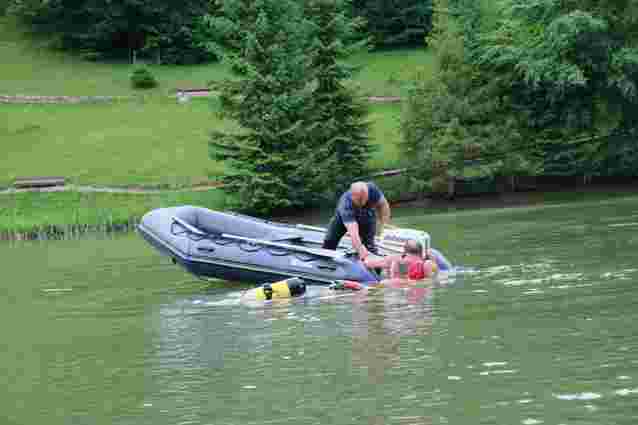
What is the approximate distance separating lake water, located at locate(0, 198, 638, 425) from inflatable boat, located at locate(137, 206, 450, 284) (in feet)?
1.45

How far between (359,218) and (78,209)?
21673 millimetres

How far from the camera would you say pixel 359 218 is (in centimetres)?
1730

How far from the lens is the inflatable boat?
55.8 feet

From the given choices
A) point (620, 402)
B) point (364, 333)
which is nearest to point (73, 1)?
point (364, 333)

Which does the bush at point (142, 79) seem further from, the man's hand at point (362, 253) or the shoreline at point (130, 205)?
the man's hand at point (362, 253)

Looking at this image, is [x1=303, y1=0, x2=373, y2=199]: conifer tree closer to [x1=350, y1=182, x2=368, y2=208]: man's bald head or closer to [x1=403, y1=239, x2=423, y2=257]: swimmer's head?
[x1=350, y1=182, x2=368, y2=208]: man's bald head

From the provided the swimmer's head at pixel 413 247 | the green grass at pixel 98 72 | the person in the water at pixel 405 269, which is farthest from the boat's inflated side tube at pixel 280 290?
the green grass at pixel 98 72

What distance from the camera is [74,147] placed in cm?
4606

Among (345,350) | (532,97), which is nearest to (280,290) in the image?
(345,350)

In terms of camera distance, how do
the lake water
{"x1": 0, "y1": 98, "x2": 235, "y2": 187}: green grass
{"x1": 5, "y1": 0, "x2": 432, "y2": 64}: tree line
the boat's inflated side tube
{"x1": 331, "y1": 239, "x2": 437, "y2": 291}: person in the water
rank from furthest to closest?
{"x1": 5, "y1": 0, "x2": 432, "y2": 64}: tree line
{"x1": 0, "y1": 98, "x2": 235, "y2": 187}: green grass
{"x1": 331, "y1": 239, "x2": 437, "y2": 291}: person in the water
the boat's inflated side tube
the lake water

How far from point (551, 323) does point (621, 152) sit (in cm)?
2776

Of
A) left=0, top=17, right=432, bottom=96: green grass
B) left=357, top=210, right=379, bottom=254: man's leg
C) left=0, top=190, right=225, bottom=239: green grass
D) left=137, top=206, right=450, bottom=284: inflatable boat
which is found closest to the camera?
left=137, top=206, right=450, bottom=284: inflatable boat

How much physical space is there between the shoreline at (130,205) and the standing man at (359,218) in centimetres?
1707

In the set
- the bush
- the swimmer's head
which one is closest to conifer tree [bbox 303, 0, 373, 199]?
the bush
